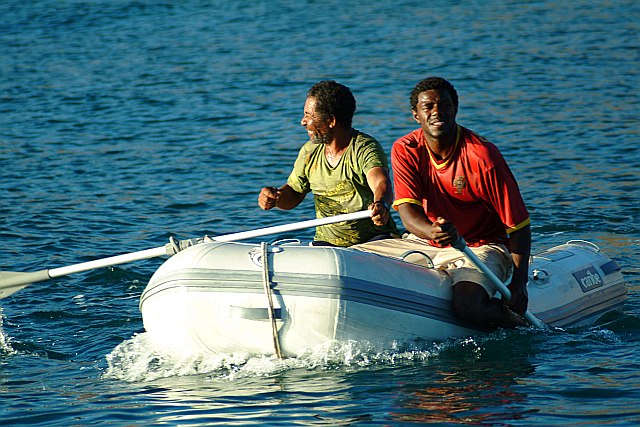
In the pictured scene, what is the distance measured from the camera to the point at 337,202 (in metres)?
6.18

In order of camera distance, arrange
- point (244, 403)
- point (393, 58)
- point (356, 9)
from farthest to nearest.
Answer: point (356, 9) → point (393, 58) → point (244, 403)

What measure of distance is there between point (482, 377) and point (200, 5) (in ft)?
57.3

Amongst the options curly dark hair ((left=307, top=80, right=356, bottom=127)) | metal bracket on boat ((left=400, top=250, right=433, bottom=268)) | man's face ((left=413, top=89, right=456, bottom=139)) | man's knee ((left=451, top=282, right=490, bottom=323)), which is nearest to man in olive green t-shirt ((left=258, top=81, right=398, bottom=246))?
curly dark hair ((left=307, top=80, right=356, bottom=127))

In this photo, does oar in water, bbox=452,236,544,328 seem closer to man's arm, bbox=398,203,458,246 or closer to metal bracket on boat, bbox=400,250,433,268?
man's arm, bbox=398,203,458,246

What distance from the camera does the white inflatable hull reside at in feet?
17.4

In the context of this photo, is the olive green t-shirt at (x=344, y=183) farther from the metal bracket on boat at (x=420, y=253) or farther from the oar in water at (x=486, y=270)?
the oar in water at (x=486, y=270)

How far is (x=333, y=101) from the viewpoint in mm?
5988

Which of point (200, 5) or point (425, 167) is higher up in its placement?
point (200, 5)

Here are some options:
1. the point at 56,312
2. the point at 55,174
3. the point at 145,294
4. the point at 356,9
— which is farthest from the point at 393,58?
the point at 145,294

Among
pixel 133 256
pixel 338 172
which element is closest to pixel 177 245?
pixel 133 256

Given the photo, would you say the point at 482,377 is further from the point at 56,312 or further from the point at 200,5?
the point at 200,5

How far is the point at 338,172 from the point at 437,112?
76 centimetres

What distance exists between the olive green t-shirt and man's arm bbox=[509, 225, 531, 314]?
83 cm

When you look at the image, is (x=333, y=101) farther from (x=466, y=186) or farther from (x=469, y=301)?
(x=469, y=301)
